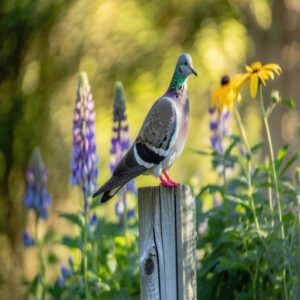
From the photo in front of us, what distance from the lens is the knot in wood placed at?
3436 millimetres

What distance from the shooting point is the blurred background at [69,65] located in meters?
8.95

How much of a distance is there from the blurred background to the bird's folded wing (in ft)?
16.5

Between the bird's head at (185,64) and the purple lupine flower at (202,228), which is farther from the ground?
the bird's head at (185,64)

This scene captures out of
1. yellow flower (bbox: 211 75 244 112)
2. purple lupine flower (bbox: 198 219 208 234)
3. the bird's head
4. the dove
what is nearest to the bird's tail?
the dove

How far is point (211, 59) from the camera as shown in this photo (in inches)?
366

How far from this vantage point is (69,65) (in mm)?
9297

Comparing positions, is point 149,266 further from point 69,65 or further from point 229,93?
point 69,65

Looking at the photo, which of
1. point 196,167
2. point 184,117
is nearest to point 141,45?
point 196,167

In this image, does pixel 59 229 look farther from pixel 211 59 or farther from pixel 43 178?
pixel 43 178

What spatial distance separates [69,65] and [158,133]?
5582mm

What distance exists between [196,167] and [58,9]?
2.21 metres

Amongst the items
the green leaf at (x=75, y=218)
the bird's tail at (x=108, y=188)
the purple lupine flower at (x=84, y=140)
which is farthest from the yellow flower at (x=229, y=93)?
the green leaf at (x=75, y=218)

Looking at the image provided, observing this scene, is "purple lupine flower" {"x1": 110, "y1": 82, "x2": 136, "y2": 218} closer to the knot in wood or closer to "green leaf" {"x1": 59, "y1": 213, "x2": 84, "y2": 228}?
"green leaf" {"x1": 59, "y1": 213, "x2": 84, "y2": 228}

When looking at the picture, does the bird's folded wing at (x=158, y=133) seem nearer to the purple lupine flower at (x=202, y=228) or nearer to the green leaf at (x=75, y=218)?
the green leaf at (x=75, y=218)
